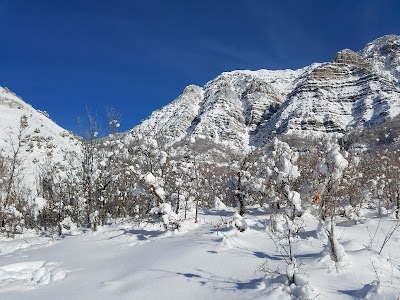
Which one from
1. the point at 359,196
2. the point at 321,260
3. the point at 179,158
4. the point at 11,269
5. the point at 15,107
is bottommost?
the point at 11,269

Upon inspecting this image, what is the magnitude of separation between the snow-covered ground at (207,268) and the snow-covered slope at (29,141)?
18432mm

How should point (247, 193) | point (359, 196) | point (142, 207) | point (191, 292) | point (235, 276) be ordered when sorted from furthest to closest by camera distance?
point (142, 207)
point (247, 193)
point (359, 196)
point (235, 276)
point (191, 292)

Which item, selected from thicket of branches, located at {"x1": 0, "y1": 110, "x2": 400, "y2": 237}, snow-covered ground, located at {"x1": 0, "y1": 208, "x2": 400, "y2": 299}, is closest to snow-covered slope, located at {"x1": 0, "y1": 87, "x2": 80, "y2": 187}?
thicket of branches, located at {"x1": 0, "y1": 110, "x2": 400, "y2": 237}

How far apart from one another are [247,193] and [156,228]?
4.67 metres

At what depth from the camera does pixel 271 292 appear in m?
5.28

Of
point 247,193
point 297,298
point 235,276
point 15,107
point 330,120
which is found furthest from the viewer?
point 330,120

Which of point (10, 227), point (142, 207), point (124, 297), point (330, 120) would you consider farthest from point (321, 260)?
point (330, 120)

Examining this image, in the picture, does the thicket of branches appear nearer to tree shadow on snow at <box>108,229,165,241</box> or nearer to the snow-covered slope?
tree shadow on snow at <box>108,229,165,241</box>

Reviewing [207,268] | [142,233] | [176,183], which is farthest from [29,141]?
[207,268]

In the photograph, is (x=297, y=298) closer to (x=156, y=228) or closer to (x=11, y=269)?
(x=11, y=269)

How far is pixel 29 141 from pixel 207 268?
34.5 m

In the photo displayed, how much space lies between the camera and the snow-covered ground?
5.43 meters

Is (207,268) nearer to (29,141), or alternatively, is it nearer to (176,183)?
(176,183)

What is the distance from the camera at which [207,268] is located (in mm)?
6840
